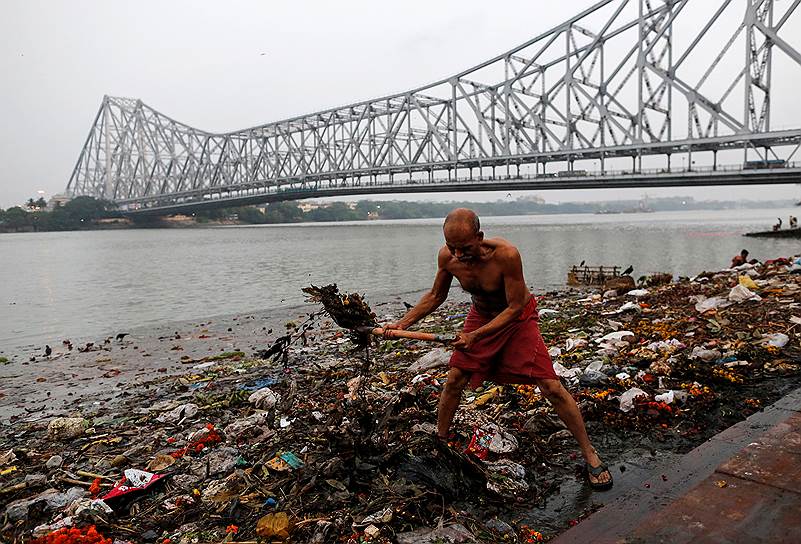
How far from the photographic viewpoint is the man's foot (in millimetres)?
2793

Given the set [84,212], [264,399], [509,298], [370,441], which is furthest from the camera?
[84,212]

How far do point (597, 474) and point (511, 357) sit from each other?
71 cm

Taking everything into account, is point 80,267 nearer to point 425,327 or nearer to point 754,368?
point 425,327

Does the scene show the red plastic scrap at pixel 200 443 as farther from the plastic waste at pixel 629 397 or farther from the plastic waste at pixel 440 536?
the plastic waste at pixel 629 397

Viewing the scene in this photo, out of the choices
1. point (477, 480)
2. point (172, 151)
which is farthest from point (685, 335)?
point (172, 151)

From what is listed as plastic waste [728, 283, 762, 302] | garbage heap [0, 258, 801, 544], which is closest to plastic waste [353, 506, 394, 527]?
garbage heap [0, 258, 801, 544]

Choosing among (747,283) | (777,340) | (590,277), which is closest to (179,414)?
(777,340)

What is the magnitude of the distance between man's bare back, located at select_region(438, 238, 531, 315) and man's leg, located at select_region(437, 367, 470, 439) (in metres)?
0.38

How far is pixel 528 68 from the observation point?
54312 mm

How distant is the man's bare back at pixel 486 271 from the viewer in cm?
286

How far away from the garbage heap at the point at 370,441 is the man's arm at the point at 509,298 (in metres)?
0.57

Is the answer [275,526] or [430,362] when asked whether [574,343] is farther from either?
[275,526]

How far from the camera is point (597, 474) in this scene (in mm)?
2820

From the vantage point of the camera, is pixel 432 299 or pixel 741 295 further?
pixel 741 295
